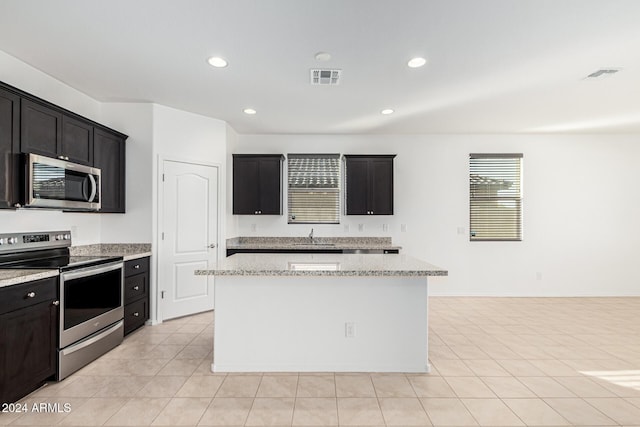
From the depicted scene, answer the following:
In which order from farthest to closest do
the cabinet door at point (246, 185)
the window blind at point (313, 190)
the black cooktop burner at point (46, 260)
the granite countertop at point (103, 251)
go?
the window blind at point (313, 190)
the cabinet door at point (246, 185)
the black cooktop burner at point (46, 260)
the granite countertop at point (103, 251)

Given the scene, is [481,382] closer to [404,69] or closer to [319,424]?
[319,424]

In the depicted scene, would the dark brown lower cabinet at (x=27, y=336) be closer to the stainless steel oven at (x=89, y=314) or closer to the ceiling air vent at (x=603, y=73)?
the stainless steel oven at (x=89, y=314)

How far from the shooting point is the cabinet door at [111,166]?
3.54 m

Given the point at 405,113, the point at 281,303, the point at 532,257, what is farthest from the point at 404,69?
the point at 532,257

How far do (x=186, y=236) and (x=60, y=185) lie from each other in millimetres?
1543

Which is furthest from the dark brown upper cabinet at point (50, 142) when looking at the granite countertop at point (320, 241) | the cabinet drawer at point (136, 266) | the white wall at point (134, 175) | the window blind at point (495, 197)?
the window blind at point (495, 197)

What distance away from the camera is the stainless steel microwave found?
266cm

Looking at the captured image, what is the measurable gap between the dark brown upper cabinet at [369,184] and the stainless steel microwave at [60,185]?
3286 mm

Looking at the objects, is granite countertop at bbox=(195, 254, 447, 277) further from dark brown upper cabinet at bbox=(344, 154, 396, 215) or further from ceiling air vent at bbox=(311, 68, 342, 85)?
dark brown upper cabinet at bbox=(344, 154, 396, 215)

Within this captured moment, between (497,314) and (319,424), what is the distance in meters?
3.37

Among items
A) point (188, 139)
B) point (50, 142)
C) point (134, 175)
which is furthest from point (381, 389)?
point (188, 139)

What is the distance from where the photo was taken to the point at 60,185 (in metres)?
Result: 2.96

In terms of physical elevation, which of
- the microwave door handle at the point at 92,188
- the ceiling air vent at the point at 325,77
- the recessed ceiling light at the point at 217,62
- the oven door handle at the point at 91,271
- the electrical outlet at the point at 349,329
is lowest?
the electrical outlet at the point at 349,329

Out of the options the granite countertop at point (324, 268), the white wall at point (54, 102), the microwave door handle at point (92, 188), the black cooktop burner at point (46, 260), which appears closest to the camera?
the granite countertop at point (324, 268)
